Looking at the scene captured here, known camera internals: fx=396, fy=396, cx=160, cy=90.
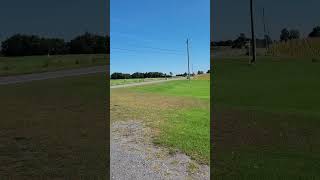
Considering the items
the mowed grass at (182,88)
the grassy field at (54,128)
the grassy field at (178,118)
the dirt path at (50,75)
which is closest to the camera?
the grassy field at (54,128)

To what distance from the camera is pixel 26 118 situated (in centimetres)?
902

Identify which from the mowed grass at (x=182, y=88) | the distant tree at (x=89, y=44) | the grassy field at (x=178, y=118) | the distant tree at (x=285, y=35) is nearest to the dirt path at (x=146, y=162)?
the grassy field at (x=178, y=118)

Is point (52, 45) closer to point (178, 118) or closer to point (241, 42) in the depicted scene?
point (178, 118)

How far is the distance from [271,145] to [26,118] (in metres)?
5.43

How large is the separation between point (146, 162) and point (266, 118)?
4003 millimetres

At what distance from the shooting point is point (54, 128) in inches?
340

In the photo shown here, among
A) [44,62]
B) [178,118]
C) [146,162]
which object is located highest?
[44,62]

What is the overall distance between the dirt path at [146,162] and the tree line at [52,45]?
6.92ft

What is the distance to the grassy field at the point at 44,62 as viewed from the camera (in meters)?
9.28

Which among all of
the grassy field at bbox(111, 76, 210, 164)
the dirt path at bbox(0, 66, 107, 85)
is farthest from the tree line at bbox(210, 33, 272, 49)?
the dirt path at bbox(0, 66, 107, 85)

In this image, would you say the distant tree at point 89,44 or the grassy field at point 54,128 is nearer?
the grassy field at point 54,128

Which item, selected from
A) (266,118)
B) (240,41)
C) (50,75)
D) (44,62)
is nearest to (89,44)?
(44,62)

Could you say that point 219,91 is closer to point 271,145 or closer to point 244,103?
point 244,103

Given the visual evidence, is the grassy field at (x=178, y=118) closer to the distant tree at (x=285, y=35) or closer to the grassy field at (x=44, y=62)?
the grassy field at (x=44, y=62)
